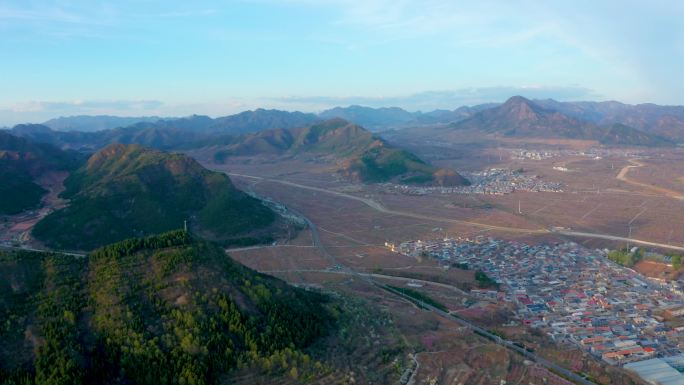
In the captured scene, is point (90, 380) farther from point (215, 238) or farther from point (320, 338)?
point (215, 238)

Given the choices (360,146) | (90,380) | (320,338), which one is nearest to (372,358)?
(320,338)

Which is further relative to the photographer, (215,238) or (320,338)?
(215,238)

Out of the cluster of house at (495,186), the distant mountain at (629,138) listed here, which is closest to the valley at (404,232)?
the cluster of house at (495,186)

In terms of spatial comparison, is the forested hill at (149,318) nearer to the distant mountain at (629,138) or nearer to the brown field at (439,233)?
the brown field at (439,233)

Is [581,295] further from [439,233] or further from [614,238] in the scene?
[439,233]

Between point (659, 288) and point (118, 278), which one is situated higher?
point (118, 278)

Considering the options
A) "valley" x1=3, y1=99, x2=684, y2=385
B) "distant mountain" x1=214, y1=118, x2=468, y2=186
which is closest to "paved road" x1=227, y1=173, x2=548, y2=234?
"valley" x1=3, y1=99, x2=684, y2=385

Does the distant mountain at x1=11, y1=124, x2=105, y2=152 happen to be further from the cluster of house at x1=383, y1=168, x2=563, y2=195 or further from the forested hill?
the forested hill
